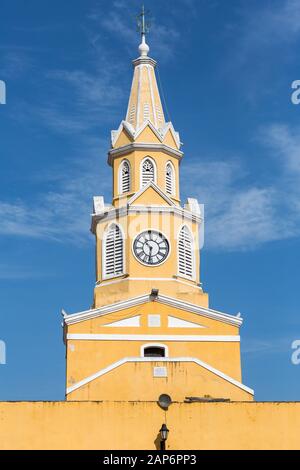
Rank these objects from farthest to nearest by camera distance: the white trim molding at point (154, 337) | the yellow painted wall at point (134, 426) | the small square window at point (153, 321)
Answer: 1. the small square window at point (153, 321)
2. the white trim molding at point (154, 337)
3. the yellow painted wall at point (134, 426)

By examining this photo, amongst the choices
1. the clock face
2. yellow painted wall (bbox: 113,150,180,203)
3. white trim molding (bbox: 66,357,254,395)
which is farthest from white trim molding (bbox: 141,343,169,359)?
yellow painted wall (bbox: 113,150,180,203)

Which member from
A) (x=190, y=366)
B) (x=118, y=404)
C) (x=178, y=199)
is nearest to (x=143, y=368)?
(x=190, y=366)

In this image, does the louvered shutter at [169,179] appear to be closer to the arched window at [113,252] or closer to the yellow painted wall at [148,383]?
the arched window at [113,252]

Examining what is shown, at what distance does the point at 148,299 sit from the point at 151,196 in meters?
5.74

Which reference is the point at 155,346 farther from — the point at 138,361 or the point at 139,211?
the point at 139,211

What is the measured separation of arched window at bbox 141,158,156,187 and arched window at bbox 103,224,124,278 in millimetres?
2961

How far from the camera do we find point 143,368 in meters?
37.3

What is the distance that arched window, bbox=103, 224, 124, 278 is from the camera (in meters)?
43.4

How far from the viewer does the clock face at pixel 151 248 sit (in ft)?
141

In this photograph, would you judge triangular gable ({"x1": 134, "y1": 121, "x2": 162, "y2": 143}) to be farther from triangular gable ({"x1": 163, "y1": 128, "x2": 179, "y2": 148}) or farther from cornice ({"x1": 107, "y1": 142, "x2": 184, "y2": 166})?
triangular gable ({"x1": 163, "y1": 128, "x2": 179, "y2": 148})

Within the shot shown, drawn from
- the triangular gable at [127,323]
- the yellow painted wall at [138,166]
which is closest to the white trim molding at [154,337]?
the triangular gable at [127,323]

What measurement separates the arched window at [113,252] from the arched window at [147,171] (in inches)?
117

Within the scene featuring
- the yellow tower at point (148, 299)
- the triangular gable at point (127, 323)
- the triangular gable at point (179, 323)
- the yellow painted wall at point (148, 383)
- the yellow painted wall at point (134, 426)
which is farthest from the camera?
the triangular gable at point (179, 323)
